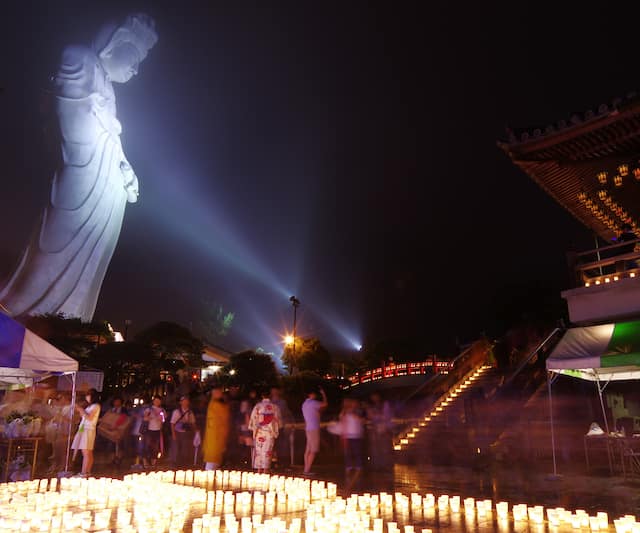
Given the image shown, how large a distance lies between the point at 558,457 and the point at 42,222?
36226 mm

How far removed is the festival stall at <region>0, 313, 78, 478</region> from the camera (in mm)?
8383

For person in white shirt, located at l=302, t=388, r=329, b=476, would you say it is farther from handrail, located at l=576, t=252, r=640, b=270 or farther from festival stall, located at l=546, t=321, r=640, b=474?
handrail, located at l=576, t=252, r=640, b=270

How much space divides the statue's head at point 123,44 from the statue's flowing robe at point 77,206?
4.75 feet

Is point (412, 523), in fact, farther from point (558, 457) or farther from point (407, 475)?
point (558, 457)

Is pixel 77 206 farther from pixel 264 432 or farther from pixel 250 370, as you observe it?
pixel 264 432

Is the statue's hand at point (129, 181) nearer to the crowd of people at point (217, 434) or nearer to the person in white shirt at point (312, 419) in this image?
the crowd of people at point (217, 434)

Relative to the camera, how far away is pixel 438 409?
14203 millimetres

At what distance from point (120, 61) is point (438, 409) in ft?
125

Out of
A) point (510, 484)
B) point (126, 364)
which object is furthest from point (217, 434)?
point (126, 364)

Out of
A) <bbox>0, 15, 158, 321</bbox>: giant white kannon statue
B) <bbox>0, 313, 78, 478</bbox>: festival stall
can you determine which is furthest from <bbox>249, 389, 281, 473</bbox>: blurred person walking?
<bbox>0, 15, 158, 321</bbox>: giant white kannon statue

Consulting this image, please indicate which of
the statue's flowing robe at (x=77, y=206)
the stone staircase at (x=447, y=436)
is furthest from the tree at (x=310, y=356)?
the stone staircase at (x=447, y=436)

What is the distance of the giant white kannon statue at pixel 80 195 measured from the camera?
3531 cm

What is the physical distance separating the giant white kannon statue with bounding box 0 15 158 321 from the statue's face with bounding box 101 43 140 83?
74 mm

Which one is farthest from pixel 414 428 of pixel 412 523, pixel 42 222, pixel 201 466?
pixel 42 222
